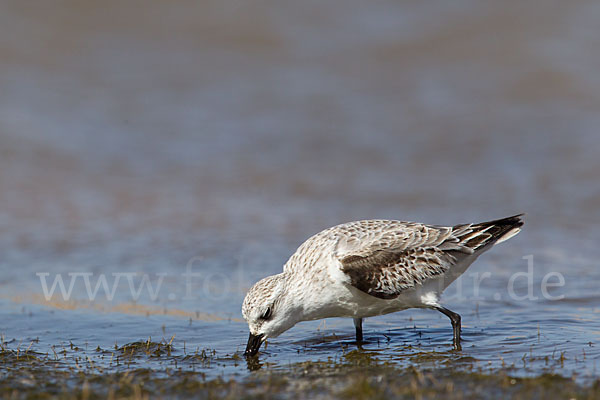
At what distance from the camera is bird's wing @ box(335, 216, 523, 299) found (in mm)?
8688

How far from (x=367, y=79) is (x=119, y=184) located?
341 inches

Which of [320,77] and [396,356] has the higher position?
[320,77]

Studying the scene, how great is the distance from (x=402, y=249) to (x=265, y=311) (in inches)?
71.2

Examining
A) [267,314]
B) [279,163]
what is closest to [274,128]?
[279,163]

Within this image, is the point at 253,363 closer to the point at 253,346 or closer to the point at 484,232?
the point at 253,346

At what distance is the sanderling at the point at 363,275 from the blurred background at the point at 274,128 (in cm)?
199

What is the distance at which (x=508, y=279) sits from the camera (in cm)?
1177

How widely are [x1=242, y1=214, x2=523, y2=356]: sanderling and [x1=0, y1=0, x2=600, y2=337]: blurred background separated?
199cm

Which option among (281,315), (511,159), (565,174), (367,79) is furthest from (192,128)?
(281,315)

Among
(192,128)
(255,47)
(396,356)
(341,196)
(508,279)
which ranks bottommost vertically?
(396,356)

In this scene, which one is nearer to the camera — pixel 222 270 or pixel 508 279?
pixel 508 279

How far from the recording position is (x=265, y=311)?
8.31 m

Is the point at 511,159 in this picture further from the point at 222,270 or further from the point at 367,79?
the point at 222,270

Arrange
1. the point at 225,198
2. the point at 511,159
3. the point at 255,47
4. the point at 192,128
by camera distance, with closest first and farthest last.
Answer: the point at 225,198
the point at 511,159
the point at 192,128
the point at 255,47
